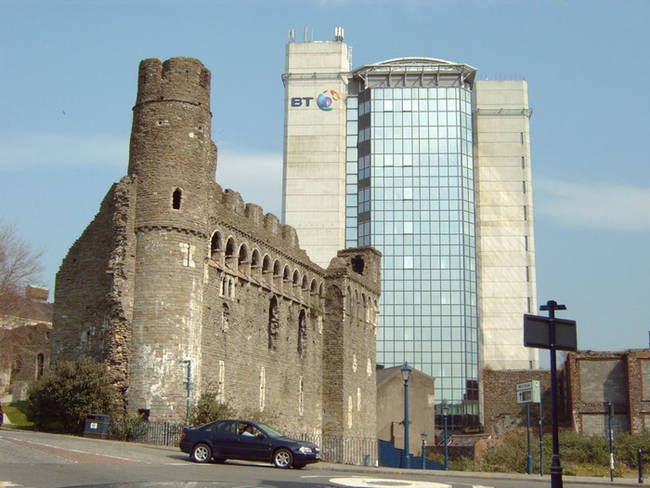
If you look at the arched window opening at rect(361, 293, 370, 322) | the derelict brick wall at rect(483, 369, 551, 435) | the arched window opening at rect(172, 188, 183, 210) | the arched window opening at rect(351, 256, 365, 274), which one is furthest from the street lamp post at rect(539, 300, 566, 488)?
the derelict brick wall at rect(483, 369, 551, 435)

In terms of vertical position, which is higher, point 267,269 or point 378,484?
point 267,269

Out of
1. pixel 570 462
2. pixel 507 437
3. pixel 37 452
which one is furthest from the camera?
pixel 507 437

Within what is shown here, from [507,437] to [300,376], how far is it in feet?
69.7

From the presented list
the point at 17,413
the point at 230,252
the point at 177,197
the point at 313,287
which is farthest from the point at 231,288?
the point at 17,413

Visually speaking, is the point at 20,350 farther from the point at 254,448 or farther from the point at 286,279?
the point at 254,448

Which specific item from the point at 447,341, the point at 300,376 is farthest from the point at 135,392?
the point at 447,341

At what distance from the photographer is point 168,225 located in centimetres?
3716

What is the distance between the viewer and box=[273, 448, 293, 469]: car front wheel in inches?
1020

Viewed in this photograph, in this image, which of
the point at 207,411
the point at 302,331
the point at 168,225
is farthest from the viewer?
the point at 302,331

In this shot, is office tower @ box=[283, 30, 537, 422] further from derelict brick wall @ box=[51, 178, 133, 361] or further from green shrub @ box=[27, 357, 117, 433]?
green shrub @ box=[27, 357, 117, 433]

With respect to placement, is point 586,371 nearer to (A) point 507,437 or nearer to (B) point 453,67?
(A) point 507,437

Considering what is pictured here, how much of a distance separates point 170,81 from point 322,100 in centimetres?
7325

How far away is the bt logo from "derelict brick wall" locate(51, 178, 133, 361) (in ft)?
239

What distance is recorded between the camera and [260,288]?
145 feet
